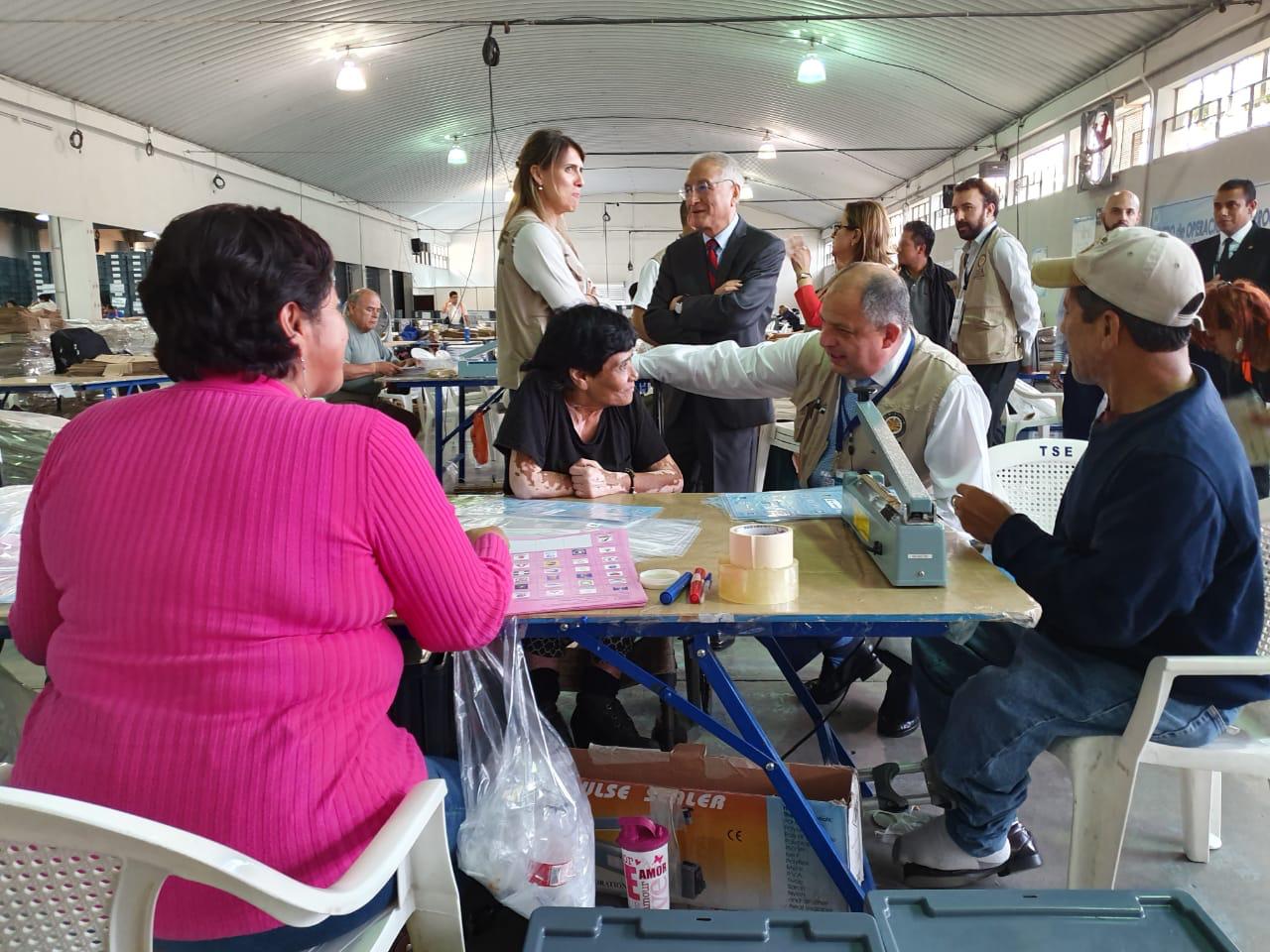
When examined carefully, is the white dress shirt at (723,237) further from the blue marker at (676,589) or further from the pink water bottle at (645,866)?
the pink water bottle at (645,866)

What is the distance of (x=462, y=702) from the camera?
147 cm

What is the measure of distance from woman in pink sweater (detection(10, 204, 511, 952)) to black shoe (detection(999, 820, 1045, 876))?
141cm

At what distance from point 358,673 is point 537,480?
1.17 meters

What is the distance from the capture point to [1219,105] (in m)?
6.62

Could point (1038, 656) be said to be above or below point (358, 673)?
below

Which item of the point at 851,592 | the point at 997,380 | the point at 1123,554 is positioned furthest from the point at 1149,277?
the point at 997,380

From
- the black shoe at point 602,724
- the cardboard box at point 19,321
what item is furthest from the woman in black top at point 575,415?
the cardboard box at point 19,321

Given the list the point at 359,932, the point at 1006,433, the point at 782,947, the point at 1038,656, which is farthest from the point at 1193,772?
the point at 1006,433

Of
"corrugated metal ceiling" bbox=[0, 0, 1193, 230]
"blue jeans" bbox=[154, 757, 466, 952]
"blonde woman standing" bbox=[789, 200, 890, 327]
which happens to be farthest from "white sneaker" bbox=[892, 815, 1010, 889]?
"corrugated metal ceiling" bbox=[0, 0, 1193, 230]

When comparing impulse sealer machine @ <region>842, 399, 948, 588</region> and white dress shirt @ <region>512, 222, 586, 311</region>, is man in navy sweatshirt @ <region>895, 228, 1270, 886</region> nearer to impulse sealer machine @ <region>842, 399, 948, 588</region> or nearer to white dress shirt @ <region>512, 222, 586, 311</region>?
impulse sealer machine @ <region>842, 399, 948, 588</region>

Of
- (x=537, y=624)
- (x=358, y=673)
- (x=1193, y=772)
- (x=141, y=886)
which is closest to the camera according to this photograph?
(x=141, y=886)

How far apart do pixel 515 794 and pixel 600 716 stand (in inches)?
35.7

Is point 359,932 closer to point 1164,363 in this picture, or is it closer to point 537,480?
point 537,480

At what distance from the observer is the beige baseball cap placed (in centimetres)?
150
